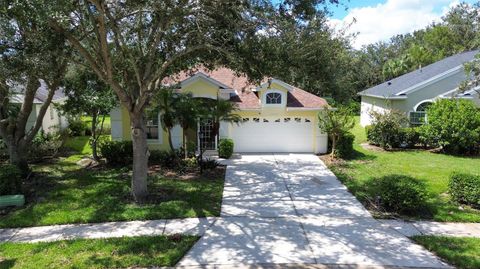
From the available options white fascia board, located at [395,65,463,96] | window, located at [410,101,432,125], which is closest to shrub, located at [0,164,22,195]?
white fascia board, located at [395,65,463,96]

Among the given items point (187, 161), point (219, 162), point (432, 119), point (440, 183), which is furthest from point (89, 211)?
point (432, 119)

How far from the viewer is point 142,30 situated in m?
11.0

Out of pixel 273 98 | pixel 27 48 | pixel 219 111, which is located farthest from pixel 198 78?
pixel 27 48

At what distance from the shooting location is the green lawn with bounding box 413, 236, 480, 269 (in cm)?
702

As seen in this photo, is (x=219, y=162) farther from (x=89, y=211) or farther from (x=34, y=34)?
(x=34, y=34)

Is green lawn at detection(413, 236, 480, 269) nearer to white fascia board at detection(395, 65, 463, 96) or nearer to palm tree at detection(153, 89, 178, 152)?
palm tree at detection(153, 89, 178, 152)

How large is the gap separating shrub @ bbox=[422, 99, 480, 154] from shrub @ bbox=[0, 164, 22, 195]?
18254 mm

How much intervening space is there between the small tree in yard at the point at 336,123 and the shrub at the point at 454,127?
5.06 metres

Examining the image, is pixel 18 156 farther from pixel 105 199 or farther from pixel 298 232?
pixel 298 232

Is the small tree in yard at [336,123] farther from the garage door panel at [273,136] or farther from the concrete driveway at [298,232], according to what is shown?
the concrete driveway at [298,232]

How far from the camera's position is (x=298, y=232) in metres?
8.62

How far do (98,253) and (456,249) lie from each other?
712 centimetres

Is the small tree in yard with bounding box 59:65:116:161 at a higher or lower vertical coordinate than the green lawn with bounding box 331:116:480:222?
higher

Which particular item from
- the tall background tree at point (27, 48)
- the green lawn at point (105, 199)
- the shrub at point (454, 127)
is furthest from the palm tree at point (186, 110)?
the shrub at point (454, 127)
